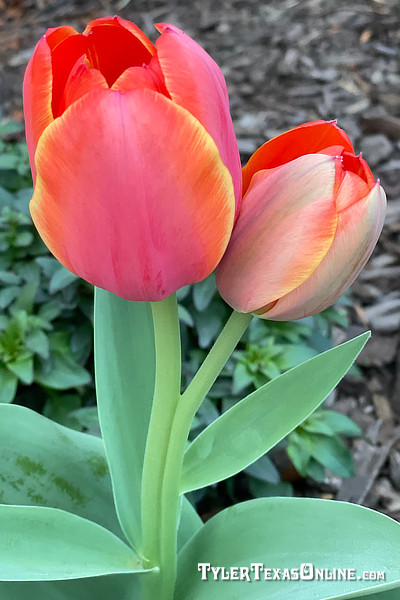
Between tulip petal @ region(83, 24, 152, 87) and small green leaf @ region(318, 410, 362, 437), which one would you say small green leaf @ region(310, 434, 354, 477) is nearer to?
small green leaf @ region(318, 410, 362, 437)

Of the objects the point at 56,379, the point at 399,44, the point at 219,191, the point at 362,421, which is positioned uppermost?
the point at 219,191

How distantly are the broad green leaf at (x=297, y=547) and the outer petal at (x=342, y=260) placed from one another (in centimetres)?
24

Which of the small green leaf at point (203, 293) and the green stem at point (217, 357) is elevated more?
the green stem at point (217, 357)

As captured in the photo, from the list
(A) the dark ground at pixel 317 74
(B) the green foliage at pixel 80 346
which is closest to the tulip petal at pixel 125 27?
(B) the green foliage at pixel 80 346

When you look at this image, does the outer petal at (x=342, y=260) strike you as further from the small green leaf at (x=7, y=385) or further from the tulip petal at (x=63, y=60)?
the small green leaf at (x=7, y=385)

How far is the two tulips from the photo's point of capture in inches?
14.2

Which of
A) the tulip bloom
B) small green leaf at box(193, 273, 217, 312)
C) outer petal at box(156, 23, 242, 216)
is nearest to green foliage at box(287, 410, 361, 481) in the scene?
small green leaf at box(193, 273, 217, 312)

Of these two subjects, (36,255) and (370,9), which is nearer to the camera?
(36,255)

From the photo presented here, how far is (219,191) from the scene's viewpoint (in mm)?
386

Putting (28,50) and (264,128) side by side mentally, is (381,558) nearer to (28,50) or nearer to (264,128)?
(264,128)

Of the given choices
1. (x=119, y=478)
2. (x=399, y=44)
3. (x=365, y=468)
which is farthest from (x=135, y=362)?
(x=399, y=44)

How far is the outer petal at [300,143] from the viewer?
463mm

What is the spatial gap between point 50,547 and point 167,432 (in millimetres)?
153

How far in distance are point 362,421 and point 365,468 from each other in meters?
0.15
